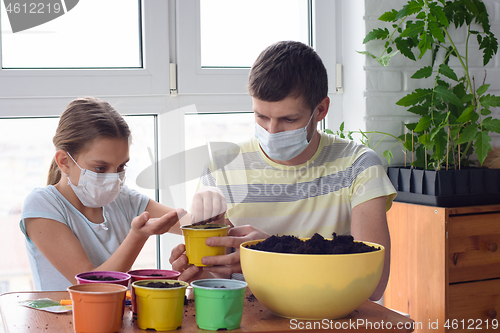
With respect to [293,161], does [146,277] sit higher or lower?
lower

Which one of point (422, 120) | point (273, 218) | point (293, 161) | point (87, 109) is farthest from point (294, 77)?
point (422, 120)

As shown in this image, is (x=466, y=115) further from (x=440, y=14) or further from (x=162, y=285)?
(x=162, y=285)

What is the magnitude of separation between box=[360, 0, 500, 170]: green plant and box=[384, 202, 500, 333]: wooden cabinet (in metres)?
0.21

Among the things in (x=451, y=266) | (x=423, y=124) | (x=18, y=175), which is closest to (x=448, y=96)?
(x=423, y=124)

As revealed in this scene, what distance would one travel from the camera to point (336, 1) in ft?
6.86

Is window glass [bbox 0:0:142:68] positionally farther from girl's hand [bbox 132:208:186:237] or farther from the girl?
girl's hand [bbox 132:208:186:237]

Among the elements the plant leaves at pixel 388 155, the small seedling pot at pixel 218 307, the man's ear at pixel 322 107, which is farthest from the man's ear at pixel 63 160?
the plant leaves at pixel 388 155

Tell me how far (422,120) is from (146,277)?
4.39 ft

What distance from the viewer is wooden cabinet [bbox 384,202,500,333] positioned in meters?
1.63

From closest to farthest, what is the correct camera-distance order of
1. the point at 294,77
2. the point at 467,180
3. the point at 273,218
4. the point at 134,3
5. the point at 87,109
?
the point at 294,77
the point at 273,218
the point at 87,109
the point at 467,180
the point at 134,3

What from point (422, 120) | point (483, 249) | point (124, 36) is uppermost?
point (124, 36)

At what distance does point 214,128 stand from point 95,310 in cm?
137

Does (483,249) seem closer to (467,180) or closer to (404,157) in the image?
(467,180)

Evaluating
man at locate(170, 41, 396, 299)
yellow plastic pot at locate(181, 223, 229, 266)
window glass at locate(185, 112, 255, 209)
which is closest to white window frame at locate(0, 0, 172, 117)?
window glass at locate(185, 112, 255, 209)
